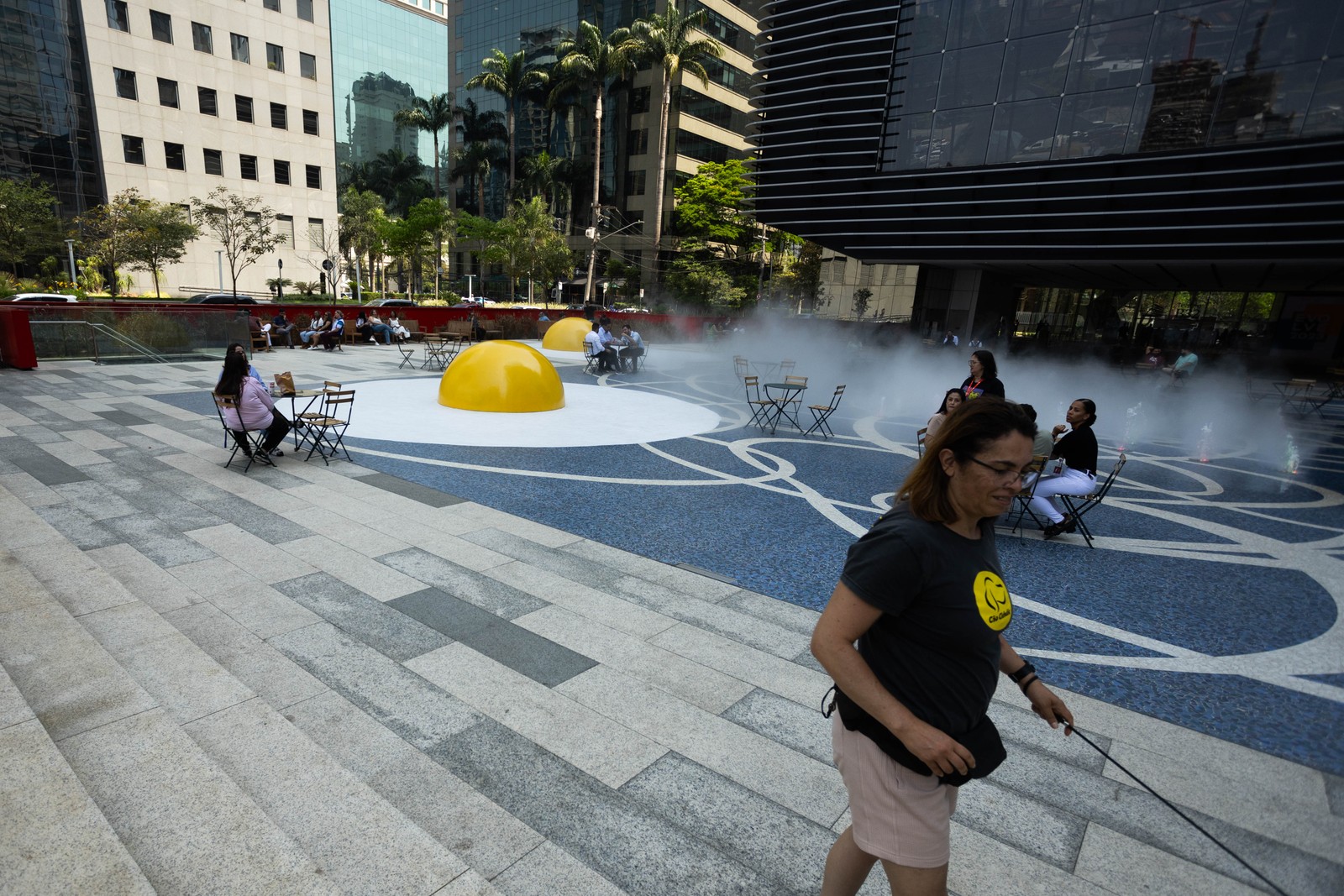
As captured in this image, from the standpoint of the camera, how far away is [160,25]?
134ft

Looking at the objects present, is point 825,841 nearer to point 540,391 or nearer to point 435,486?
point 435,486

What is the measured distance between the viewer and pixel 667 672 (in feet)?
13.6

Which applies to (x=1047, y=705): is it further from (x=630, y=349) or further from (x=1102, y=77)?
(x=1102, y=77)

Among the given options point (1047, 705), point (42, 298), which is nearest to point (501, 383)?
point (1047, 705)

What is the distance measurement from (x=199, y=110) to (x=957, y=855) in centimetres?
5693

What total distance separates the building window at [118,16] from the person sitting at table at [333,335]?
117 ft

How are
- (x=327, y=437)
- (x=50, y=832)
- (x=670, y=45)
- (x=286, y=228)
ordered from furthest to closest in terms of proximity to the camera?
(x=286, y=228)
(x=670, y=45)
(x=327, y=437)
(x=50, y=832)

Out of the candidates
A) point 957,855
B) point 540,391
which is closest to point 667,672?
point 957,855

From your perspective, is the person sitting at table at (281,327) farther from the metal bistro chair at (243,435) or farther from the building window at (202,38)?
the building window at (202,38)

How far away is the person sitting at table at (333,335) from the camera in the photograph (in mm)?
21406

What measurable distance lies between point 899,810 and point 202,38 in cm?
5894

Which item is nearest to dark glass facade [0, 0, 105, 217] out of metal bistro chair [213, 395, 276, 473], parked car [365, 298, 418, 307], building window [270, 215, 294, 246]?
building window [270, 215, 294, 246]

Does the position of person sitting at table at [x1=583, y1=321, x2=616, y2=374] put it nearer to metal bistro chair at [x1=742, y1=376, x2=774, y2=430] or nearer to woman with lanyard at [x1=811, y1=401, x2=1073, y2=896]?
metal bistro chair at [x1=742, y1=376, x2=774, y2=430]

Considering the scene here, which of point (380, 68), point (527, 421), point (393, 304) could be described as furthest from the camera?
point (380, 68)
